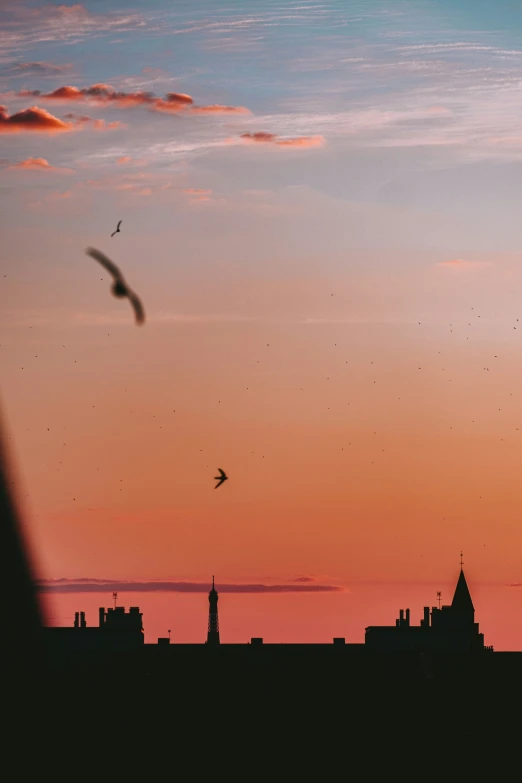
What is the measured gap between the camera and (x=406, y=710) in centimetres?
8969

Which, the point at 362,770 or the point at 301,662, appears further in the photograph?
the point at 301,662

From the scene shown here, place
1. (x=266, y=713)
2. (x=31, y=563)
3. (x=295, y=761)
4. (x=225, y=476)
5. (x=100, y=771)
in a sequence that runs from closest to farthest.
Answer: (x=225, y=476) → (x=31, y=563) → (x=100, y=771) → (x=295, y=761) → (x=266, y=713)

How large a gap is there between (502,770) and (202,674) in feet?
105

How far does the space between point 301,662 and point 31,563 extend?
80788 millimetres

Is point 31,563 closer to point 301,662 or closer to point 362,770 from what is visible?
point 362,770

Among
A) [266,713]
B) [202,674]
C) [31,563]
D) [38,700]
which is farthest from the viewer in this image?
[202,674]

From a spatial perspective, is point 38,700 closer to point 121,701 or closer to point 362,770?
point 362,770

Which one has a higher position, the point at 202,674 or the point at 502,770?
the point at 202,674

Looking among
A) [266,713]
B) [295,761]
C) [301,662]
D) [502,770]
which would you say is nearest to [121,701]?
[266,713]

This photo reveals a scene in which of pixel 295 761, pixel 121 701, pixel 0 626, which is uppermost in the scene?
pixel 121 701

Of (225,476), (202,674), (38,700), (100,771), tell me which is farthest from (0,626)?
(202,674)

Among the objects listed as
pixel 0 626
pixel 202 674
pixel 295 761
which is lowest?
pixel 0 626

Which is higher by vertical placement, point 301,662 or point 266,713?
point 301,662

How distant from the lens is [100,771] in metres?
73.4
